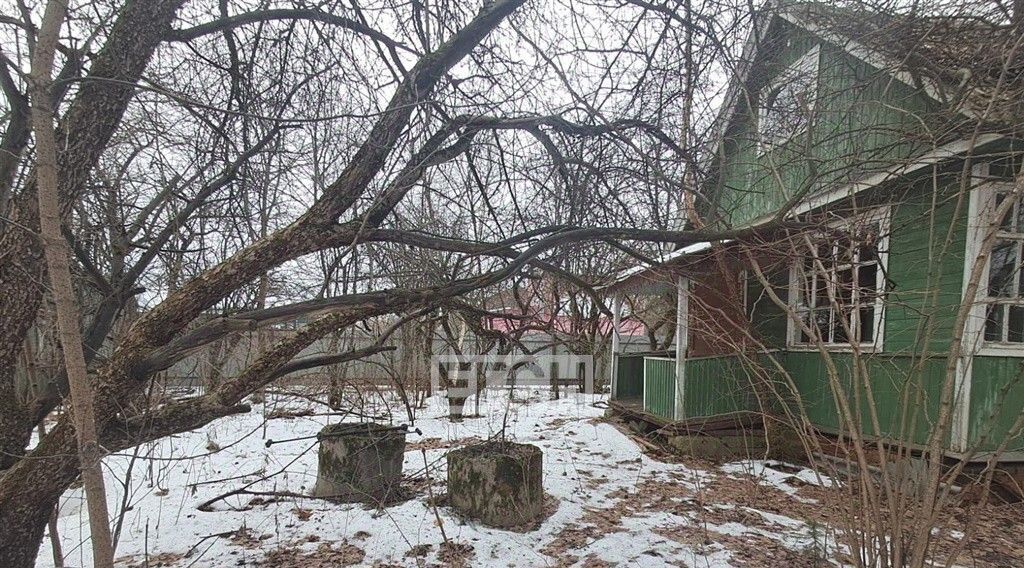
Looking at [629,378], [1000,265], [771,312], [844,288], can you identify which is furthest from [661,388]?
[844,288]

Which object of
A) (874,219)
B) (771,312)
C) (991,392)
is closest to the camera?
(874,219)

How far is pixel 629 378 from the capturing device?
9609 millimetres

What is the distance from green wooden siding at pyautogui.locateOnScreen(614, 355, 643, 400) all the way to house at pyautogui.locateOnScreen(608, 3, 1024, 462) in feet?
8.29

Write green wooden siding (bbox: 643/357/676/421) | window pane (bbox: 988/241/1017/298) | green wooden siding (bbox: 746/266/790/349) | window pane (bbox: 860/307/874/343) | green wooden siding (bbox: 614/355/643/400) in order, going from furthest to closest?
green wooden siding (bbox: 614/355/643/400) → green wooden siding (bbox: 746/266/790/349) → green wooden siding (bbox: 643/357/676/421) → window pane (bbox: 860/307/874/343) → window pane (bbox: 988/241/1017/298)

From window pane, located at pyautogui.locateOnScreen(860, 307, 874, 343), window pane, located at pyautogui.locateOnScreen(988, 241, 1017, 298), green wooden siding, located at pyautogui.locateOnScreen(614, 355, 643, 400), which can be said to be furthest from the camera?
green wooden siding, located at pyautogui.locateOnScreen(614, 355, 643, 400)

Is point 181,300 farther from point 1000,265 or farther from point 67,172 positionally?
point 1000,265

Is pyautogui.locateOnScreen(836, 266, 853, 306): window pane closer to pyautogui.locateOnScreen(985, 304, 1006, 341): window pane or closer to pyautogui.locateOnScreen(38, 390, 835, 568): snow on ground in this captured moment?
pyautogui.locateOnScreen(985, 304, 1006, 341): window pane

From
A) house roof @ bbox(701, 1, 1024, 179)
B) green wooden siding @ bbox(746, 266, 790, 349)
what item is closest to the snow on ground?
green wooden siding @ bbox(746, 266, 790, 349)

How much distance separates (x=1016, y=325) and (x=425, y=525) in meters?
6.19

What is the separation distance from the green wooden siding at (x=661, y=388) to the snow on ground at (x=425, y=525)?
35.5 inches

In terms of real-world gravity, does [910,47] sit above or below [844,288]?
above

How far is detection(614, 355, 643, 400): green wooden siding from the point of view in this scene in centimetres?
950

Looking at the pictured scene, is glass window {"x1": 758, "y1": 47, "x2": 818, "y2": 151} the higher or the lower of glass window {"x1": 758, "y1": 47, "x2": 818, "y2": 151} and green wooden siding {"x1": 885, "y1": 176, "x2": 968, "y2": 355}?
the higher

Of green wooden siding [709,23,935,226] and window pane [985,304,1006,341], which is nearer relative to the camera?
green wooden siding [709,23,935,226]
